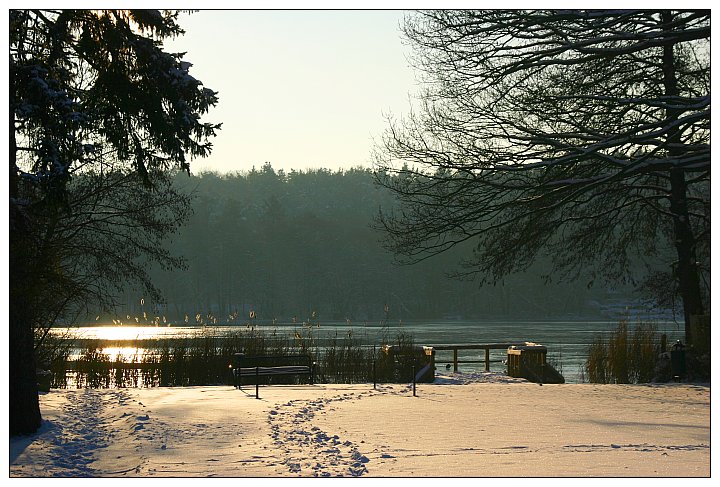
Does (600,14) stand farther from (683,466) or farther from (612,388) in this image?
(683,466)

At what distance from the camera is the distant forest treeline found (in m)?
103

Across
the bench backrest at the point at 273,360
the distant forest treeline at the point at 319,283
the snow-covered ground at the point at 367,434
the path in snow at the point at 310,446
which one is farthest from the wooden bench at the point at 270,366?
the distant forest treeline at the point at 319,283

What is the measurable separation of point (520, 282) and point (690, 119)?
93.9 m

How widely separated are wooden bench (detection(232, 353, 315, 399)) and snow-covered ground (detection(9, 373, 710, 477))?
3.80 ft

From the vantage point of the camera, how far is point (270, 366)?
18.3 meters

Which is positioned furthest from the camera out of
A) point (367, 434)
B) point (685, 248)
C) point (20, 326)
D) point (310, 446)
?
point (685, 248)

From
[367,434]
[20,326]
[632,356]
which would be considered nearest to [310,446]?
[367,434]

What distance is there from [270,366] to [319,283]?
297ft

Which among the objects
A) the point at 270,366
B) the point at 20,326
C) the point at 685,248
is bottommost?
the point at 270,366

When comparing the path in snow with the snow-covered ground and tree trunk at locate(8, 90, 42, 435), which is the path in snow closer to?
the snow-covered ground

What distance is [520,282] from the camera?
10562 centimetres

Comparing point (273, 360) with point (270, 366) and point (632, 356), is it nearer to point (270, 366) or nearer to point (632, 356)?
point (270, 366)

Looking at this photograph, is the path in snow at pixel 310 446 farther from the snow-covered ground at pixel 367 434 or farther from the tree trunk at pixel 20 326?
the tree trunk at pixel 20 326

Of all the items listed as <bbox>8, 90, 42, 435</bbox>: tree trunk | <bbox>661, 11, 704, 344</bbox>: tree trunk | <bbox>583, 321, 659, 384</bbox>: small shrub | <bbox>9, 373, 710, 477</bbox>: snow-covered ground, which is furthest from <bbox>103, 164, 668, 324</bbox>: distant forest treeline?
<bbox>8, 90, 42, 435</bbox>: tree trunk
